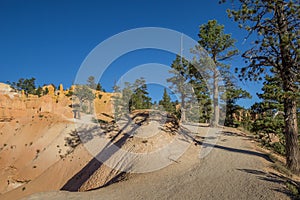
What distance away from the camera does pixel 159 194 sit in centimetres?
782

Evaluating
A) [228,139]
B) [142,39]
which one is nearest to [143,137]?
[228,139]

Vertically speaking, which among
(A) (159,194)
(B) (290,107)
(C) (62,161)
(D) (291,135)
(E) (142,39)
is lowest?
(C) (62,161)

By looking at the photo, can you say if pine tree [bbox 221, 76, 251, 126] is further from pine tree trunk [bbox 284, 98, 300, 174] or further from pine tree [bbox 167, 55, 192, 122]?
pine tree trunk [bbox 284, 98, 300, 174]

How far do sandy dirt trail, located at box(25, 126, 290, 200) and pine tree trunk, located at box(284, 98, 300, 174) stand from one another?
4.14ft

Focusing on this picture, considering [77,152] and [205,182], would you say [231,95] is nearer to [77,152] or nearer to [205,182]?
[205,182]

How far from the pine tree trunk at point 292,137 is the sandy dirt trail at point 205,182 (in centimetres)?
126

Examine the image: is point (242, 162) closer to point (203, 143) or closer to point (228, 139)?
point (203, 143)

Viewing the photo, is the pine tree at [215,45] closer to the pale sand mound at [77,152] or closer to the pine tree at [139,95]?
the pale sand mound at [77,152]

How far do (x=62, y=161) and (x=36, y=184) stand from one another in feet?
10.6

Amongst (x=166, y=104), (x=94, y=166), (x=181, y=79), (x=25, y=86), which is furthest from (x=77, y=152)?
(x=25, y=86)

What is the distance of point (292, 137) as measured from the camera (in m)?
8.77

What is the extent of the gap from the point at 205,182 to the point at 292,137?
460cm

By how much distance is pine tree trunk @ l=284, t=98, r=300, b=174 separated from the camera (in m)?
8.72

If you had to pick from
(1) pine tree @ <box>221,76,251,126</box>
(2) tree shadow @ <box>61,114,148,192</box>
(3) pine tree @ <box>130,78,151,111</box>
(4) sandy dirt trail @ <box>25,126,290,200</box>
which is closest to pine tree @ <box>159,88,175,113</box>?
(3) pine tree @ <box>130,78,151,111</box>
